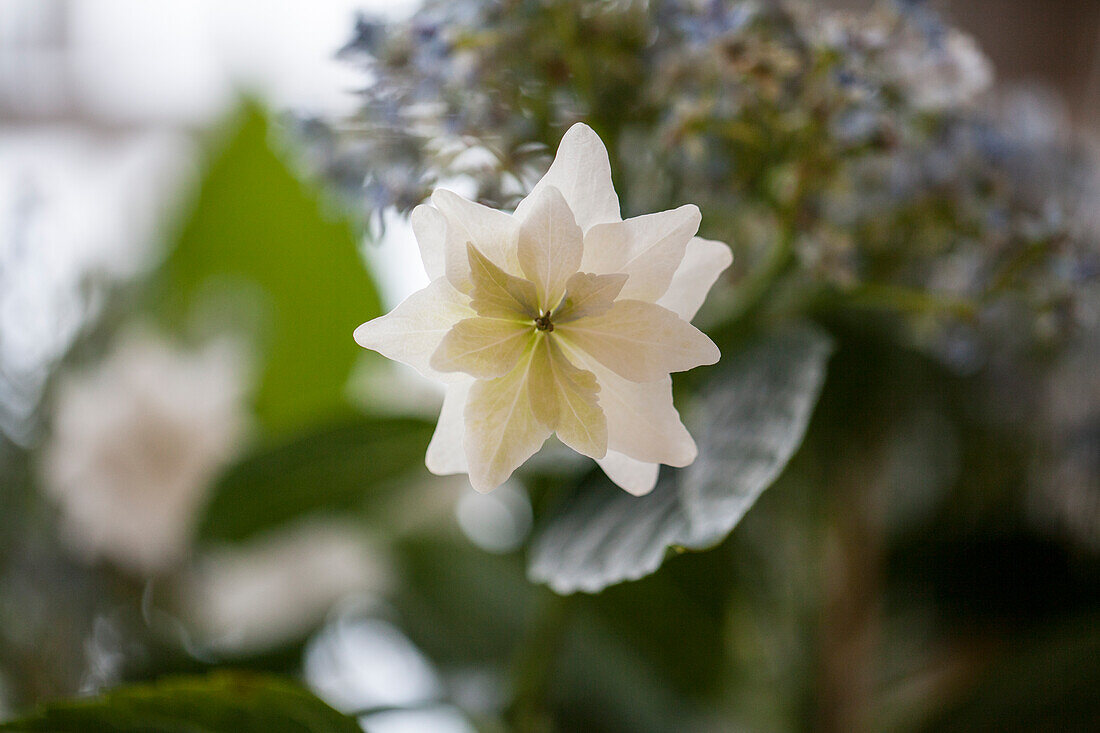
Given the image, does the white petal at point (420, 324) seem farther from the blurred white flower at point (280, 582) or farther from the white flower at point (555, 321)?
the blurred white flower at point (280, 582)

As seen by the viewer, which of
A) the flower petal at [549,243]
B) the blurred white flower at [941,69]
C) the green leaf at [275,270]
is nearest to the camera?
the flower petal at [549,243]

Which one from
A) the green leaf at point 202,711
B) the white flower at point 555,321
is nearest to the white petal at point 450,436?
the white flower at point 555,321

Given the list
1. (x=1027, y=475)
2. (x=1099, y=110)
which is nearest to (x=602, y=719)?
(x=1027, y=475)

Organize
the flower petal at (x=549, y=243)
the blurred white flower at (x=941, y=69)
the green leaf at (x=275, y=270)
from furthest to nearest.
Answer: the green leaf at (x=275, y=270) → the blurred white flower at (x=941, y=69) → the flower petal at (x=549, y=243)

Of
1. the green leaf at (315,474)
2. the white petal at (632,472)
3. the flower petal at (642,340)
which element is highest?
the flower petal at (642,340)

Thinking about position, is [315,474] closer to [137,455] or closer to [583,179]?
[137,455]

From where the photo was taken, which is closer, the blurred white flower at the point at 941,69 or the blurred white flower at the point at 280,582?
the blurred white flower at the point at 941,69

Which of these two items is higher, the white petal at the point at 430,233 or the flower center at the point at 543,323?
the white petal at the point at 430,233
